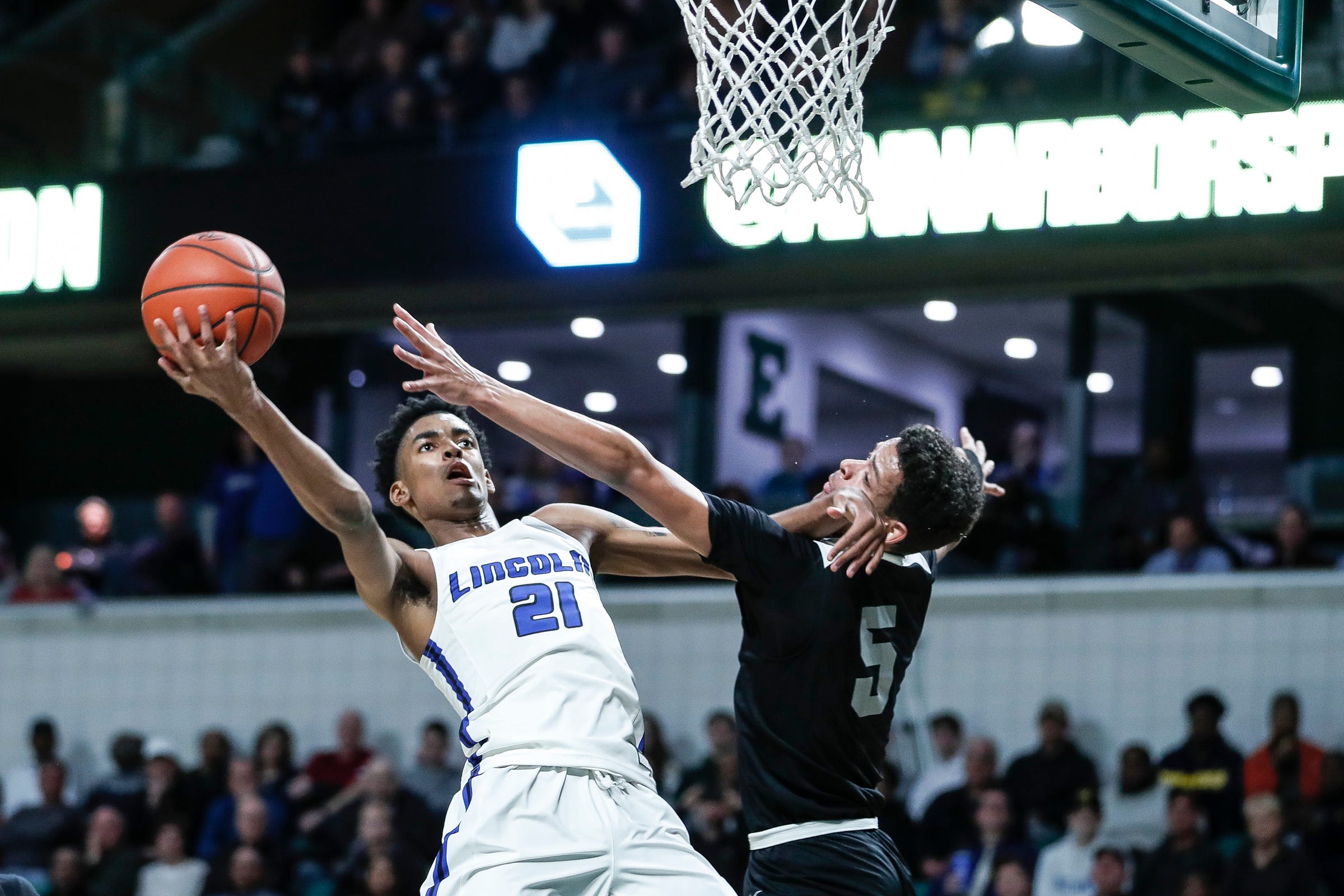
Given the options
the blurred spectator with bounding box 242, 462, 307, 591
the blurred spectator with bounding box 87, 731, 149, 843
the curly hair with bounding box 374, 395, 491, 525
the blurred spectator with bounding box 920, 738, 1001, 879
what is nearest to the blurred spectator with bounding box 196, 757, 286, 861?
the blurred spectator with bounding box 87, 731, 149, 843

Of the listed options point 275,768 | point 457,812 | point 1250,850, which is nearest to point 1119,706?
point 1250,850

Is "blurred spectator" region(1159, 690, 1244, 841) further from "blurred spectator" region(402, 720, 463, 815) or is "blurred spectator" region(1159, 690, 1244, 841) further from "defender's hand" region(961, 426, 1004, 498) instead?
"defender's hand" region(961, 426, 1004, 498)

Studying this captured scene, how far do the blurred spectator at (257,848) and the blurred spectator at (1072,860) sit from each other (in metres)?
4.53

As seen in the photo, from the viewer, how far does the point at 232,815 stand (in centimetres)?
1181

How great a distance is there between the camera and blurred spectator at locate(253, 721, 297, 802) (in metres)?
12.2

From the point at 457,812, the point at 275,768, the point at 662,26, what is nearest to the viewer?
the point at 457,812

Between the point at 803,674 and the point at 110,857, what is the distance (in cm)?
821

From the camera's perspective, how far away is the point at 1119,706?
11.7 metres

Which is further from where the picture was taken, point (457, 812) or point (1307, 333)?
point (1307, 333)

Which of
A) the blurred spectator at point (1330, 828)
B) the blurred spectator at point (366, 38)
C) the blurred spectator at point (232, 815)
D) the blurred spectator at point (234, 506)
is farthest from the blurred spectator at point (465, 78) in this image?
the blurred spectator at point (1330, 828)

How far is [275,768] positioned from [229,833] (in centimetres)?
82

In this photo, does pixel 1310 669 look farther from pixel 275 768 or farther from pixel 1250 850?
pixel 275 768

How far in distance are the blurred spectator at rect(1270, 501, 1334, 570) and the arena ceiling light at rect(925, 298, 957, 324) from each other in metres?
2.86

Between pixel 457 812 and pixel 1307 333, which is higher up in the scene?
pixel 1307 333
